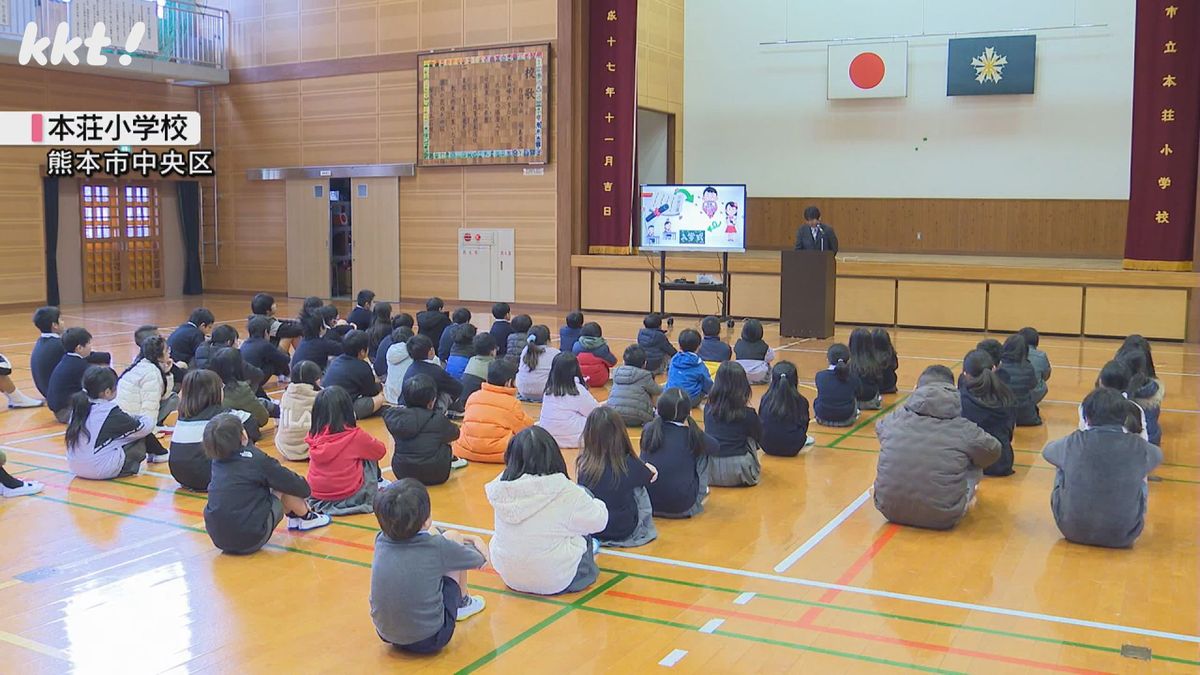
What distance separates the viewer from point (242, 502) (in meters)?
5.71

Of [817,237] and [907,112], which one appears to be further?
[907,112]

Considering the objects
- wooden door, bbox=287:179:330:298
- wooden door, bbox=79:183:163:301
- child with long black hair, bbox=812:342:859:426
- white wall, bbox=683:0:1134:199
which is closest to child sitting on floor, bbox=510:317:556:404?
child with long black hair, bbox=812:342:859:426

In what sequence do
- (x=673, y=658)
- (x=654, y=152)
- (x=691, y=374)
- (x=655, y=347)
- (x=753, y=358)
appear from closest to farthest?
(x=673, y=658) → (x=691, y=374) → (x=753, y=358) → (x=655, y=347) → (x=654, y=152)

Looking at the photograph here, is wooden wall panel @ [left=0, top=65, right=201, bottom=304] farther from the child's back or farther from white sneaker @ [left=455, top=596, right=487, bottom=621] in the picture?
the child's back

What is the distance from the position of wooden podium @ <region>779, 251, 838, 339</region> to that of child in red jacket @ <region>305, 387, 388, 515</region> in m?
9.02

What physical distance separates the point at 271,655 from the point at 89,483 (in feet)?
11.4

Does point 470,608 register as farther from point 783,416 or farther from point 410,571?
point 783,416

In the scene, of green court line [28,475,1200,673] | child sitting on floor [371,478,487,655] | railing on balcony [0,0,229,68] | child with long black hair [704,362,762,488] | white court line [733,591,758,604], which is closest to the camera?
child sitting on floor [371,478,487,655]

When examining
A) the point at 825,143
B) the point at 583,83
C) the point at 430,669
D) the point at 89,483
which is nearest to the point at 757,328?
the point at 89,483

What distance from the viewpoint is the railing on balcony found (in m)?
18.2

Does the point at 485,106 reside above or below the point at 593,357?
above

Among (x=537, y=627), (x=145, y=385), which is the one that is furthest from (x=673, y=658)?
(x=145, y=385)

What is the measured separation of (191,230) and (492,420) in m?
16.4

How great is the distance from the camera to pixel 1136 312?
14828 mm
